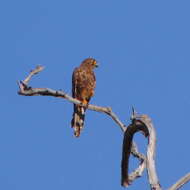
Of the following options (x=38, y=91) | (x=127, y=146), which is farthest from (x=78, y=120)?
(x=127, y=146)

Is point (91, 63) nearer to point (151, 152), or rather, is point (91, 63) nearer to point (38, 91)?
point (38, 91)

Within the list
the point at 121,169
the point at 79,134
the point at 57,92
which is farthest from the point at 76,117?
the point at 121,169

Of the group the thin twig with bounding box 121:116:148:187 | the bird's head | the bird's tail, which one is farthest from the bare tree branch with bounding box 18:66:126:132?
the bird's head

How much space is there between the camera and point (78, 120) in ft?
32.4

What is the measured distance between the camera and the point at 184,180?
3.24m

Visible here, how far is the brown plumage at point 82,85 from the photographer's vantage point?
9934 mm

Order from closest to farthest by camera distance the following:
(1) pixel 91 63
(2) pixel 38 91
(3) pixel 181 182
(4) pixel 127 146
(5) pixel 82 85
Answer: (3) pixel 181 182 < (4) pixel 127 146 < (2) pixel 38 91 < (5) pixel 82 85 < (1) pixel 91 63

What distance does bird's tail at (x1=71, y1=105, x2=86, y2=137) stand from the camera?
9.77 metres

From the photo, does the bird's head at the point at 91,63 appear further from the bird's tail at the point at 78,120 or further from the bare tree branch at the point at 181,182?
the bare tree branch at the point at 181,182

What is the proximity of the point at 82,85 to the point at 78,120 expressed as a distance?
96 cm

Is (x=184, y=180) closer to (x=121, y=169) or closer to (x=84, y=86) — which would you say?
(x=121, y=169)

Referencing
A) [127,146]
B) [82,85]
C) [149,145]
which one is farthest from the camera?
[82,85]

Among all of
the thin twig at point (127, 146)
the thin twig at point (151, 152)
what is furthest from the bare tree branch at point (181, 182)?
the thin twig at point (127, 146)

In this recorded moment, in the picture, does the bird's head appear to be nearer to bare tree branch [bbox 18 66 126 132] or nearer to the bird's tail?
the bird's tail
